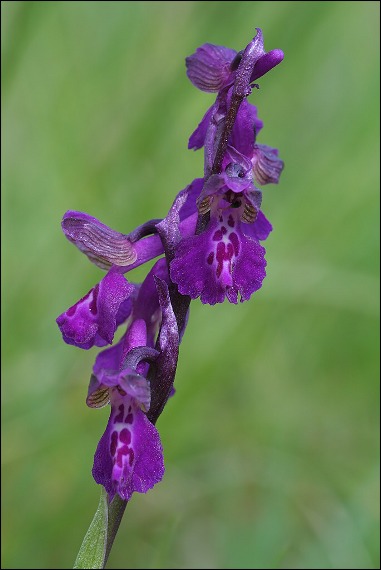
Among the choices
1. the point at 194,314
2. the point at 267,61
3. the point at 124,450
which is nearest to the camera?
the point at 124,450

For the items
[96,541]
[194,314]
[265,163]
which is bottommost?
[96,541]

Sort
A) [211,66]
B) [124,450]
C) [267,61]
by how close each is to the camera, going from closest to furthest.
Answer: [124,450], [267,61], [211,66]

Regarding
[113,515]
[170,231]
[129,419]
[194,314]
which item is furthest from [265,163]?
[194,314]

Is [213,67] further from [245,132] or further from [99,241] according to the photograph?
[99,241]

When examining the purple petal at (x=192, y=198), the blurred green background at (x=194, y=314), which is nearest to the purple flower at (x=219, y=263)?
the purple petal at (x=192, y=198)

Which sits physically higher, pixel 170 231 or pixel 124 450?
pixel 170 231

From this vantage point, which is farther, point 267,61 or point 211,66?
point 211,66

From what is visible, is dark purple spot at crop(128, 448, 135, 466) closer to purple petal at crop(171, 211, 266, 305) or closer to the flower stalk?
the flower stalk

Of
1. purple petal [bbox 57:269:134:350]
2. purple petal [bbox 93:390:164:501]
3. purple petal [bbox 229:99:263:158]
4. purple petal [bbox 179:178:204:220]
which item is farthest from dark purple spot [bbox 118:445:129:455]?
purple petal [bbox 229:99:263:158]
